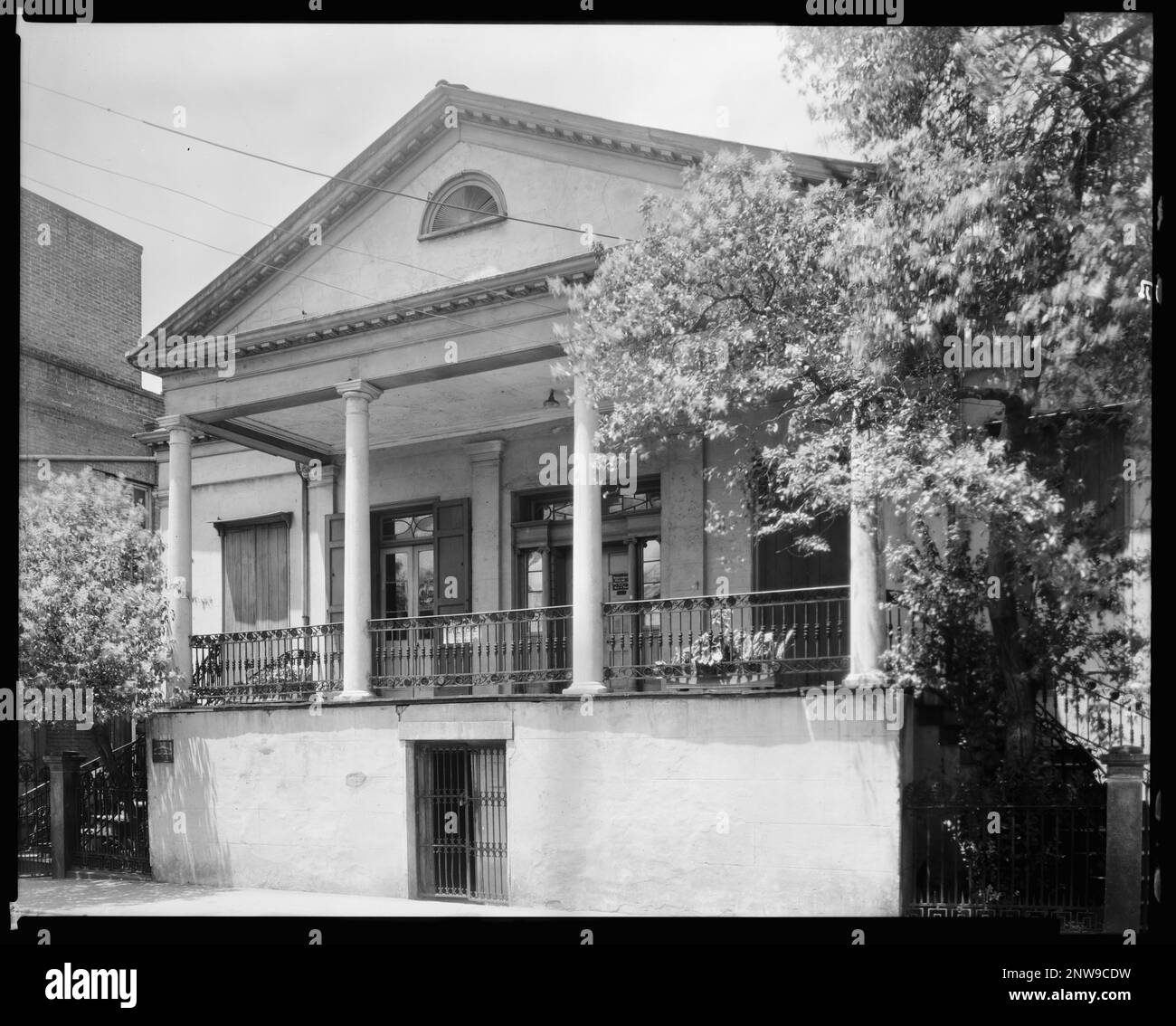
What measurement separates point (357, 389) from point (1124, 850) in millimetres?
9122

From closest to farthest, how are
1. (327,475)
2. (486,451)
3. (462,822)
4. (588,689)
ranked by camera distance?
(588,689) < (462,822) < (486,451) < (327,475)

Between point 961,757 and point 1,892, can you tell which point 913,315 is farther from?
point 1,892

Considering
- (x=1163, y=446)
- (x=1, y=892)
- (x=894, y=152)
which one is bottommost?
(x=1, y=892)

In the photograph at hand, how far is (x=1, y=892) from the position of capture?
978cm

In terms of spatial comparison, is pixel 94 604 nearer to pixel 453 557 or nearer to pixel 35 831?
pixel 35 831

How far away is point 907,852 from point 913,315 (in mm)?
4578

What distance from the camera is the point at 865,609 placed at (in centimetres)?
1079

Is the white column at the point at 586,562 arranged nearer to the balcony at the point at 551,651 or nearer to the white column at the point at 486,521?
the balcony at the point at 551,651

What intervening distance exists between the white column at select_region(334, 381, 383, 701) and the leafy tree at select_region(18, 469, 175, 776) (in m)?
2.48

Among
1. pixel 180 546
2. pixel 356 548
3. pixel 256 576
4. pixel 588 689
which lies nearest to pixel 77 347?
pixel 256 576

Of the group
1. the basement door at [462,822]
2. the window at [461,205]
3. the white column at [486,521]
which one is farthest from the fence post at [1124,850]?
the window at [461,205]
